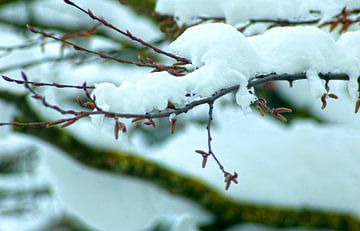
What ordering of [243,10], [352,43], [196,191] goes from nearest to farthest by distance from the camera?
[352,43] → [243,10] → [196,191]

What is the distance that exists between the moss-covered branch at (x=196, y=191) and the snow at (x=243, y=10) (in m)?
1.27

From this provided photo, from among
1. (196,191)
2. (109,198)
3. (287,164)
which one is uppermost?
(287,164)

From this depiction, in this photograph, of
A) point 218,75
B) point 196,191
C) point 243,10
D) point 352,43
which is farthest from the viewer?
point 196,191

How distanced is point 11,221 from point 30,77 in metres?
3.08

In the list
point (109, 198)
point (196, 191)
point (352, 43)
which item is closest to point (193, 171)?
point (196, 191)

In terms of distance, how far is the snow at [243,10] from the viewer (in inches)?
77.6

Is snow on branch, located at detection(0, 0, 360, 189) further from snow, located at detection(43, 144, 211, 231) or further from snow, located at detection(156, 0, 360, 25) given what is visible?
snow, located at detection(43, 144, 211, 231)

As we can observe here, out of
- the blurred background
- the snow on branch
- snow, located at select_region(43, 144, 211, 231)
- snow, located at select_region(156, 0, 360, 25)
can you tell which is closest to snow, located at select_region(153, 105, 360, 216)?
the blurred background

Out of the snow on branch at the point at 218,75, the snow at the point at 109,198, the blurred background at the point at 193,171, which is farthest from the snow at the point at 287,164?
the snow on branch at the point at 218,75

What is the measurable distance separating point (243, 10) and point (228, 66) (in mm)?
766

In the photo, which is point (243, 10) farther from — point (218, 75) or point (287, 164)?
point (287, 164)

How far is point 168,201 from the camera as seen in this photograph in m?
3.35

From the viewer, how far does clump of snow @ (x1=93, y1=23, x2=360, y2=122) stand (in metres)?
1.28

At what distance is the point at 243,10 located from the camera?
2.02 metres
